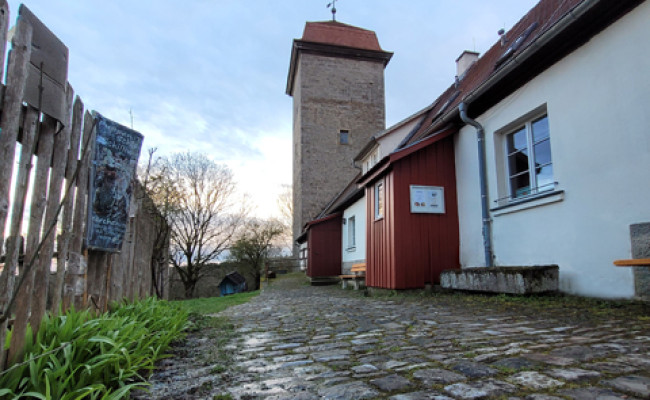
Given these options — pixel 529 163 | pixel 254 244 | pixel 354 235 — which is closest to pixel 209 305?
pixel 354 235

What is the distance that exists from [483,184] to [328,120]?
60.5 feet

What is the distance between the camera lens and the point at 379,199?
28.7ft

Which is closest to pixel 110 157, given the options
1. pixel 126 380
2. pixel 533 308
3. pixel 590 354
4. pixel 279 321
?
pixel 126 380

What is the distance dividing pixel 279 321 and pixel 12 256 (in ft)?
10.6

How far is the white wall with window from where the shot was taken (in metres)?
12.6

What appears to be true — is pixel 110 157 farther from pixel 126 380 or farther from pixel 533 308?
pixel 533 308

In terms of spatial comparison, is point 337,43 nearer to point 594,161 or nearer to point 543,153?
point 543,153

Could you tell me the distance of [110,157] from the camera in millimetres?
3291

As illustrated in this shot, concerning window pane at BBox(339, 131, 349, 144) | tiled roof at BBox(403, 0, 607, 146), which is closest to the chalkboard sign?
tiled roof at BBox(403, 0, 607, 146)

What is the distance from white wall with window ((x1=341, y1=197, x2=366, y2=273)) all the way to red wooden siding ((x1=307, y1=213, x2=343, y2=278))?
2.25 ft

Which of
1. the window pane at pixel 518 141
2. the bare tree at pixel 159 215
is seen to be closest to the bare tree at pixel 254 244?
the bare tree at pixel 159 215

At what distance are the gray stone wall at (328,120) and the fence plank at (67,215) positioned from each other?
20.1m

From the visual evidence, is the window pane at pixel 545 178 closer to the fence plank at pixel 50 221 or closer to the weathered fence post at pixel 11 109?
the fence plank at pixel 50 221

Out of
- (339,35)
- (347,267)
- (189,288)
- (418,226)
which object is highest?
(339,35)
